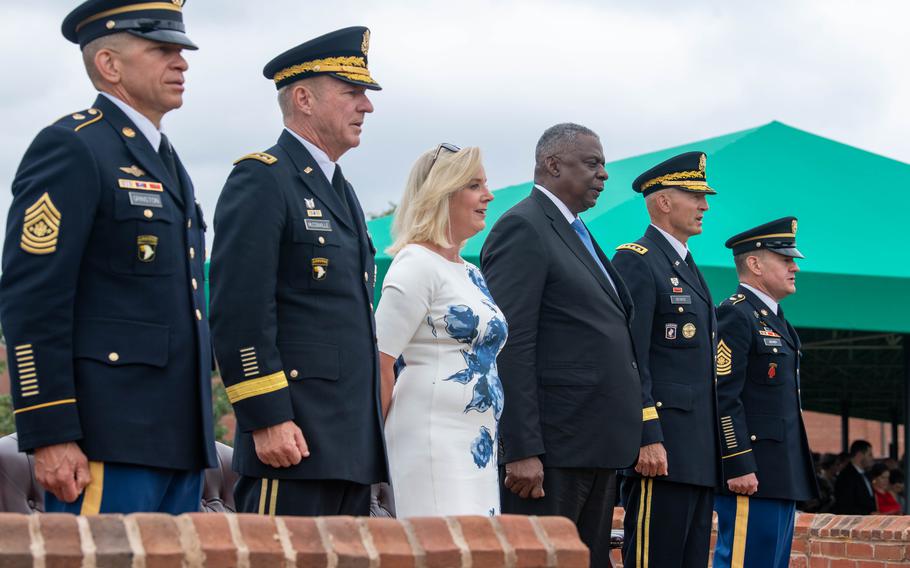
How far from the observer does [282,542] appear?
2.68 m

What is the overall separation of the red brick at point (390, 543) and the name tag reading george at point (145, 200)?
118cm

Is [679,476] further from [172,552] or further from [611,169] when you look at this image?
[611,169]

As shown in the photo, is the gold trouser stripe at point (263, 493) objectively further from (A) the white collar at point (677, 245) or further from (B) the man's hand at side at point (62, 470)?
(A) the white collar at point (677, 245)

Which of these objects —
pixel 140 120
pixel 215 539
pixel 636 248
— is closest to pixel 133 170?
pixel 140 120

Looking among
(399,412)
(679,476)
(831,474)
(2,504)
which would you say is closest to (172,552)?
(399,412)

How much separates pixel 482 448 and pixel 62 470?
1.59 meters

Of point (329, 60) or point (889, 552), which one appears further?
point (889, 552)

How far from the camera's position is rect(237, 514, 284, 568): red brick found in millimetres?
2631

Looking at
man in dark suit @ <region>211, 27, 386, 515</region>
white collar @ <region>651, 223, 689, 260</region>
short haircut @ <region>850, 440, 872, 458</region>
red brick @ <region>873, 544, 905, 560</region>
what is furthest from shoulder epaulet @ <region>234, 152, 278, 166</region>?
short haircut @ <region>850, 440, 872, 458</region>

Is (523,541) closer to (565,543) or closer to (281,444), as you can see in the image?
(565,543)

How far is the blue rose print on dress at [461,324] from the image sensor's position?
4461 millimetres

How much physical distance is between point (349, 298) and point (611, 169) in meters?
10.0

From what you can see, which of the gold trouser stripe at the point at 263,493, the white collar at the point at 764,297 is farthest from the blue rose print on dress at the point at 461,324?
the white collar at the point at 764,297

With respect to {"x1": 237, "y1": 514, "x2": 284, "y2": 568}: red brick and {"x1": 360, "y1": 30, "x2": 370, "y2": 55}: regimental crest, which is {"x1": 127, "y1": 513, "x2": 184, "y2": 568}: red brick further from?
{"x1": 360, "y1": 30, "x2": 370, "y2": 55}: regimental crest
